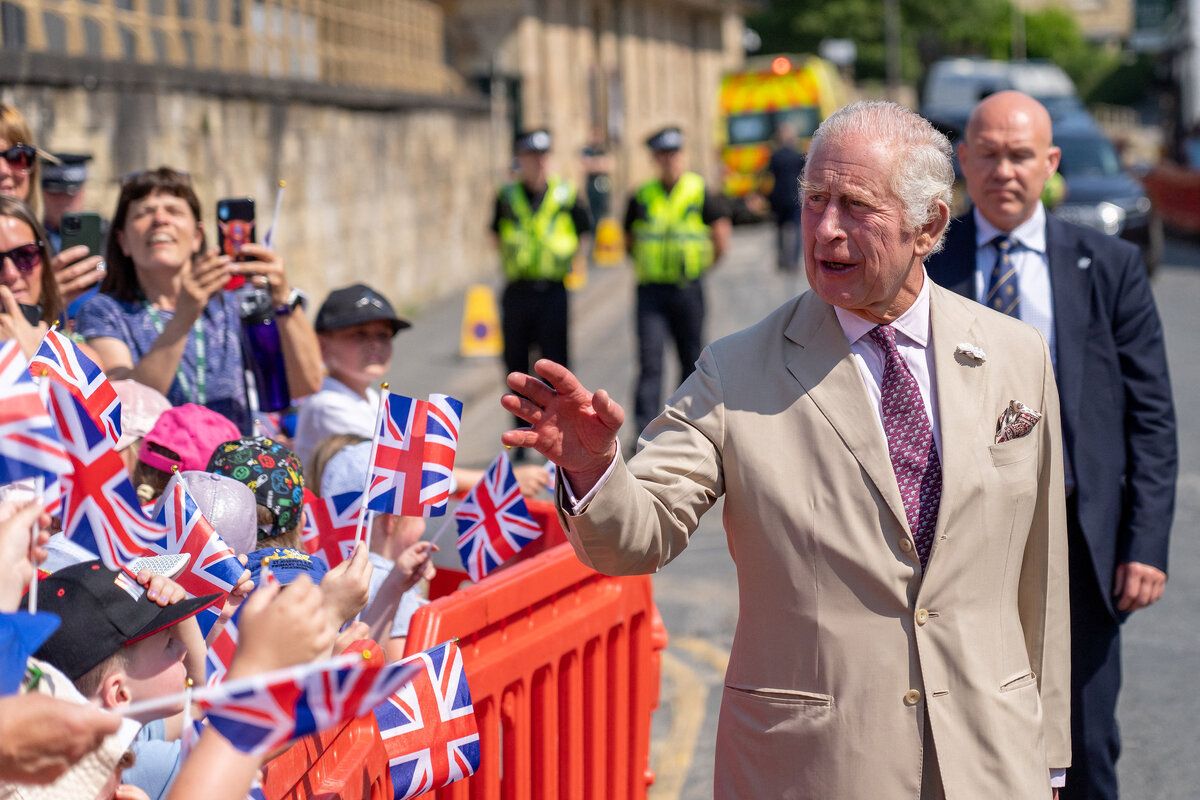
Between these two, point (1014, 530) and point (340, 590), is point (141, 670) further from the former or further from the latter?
point (1014, 530)

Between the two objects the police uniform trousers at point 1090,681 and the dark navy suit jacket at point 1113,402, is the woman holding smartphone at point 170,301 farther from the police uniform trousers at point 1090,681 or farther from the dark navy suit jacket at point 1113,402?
the police uniform trousers at point 1090,681

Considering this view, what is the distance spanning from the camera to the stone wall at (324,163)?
11.4m

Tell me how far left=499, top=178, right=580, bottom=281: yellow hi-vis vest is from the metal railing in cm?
338

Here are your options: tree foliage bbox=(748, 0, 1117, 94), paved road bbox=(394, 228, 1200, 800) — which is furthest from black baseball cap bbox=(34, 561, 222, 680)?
tree foliage bbox=(748, 0, 1117, 94)

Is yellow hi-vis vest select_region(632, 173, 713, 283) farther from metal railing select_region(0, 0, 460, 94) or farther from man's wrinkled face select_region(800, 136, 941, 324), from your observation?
man's wrinkled face select_region(800, 136, 941, 324)

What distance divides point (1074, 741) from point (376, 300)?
273cm

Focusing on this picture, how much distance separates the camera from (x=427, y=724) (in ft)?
10.3

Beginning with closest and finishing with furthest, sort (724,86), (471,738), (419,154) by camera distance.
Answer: (471,738)
(419,154)
(724,86)

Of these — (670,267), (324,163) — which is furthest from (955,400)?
(324,163)

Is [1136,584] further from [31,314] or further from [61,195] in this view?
[61,195]

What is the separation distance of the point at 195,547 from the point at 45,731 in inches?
52.0

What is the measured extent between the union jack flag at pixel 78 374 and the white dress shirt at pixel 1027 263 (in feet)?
7.71

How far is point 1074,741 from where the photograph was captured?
3998mm

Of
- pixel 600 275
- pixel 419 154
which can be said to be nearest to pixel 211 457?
pixel 419 154
